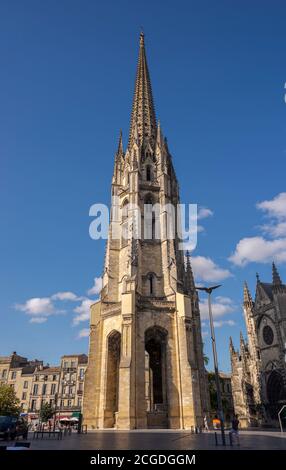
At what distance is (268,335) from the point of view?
47469mm

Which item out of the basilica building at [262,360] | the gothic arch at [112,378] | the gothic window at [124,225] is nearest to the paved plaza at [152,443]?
the gothic arch at [112,378]

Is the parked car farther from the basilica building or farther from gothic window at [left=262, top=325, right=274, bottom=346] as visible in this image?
gothic window at [left=262, top=325, right=274, bottom=346]

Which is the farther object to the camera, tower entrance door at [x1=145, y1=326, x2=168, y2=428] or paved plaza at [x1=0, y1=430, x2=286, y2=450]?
tower entrance door at [x1=145, y1=326, x2=168, y2=428]

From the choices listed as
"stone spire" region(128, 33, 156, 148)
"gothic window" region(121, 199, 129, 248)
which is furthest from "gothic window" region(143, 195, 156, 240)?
"stone spire" region(128, 33, 156, 148)

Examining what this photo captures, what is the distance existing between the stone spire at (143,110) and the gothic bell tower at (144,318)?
1631 mm

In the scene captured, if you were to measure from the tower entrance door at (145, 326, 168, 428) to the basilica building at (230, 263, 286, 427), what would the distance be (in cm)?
1843

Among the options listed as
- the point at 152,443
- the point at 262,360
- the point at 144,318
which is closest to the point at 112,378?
the point at 144,318

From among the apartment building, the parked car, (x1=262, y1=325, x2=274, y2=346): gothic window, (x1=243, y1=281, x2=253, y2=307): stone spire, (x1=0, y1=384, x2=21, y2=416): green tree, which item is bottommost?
the parked car

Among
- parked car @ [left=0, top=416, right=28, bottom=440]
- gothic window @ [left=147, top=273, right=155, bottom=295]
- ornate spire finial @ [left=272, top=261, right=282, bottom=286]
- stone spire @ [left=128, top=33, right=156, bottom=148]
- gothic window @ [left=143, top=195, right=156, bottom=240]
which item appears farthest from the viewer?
ornate spire finial @ [left=272, top=261, right=282, bottom=286]

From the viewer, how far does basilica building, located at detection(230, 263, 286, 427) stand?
4341cm

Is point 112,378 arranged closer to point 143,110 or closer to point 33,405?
point 143,110

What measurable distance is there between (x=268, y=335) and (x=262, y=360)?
3.48m

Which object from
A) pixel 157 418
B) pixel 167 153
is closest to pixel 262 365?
pixel 157 418

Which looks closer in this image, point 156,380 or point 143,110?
point 156,380
